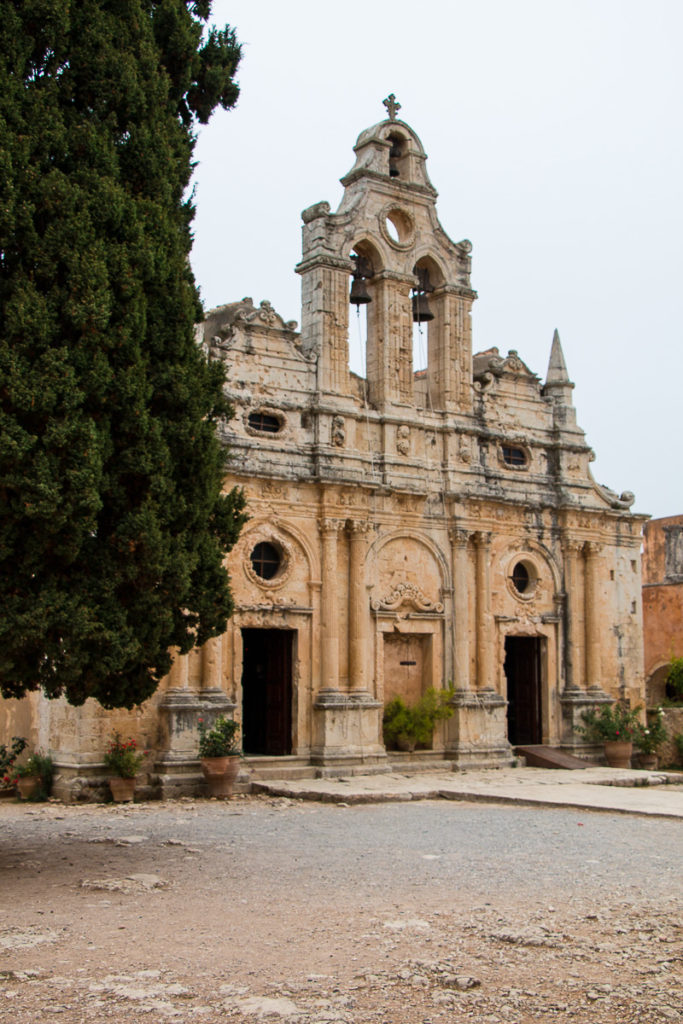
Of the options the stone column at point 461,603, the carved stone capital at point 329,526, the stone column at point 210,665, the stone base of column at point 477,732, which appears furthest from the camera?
the stone column at point 461,603

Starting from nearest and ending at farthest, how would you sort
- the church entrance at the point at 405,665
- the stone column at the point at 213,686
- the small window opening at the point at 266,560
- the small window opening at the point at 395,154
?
1. the stone column at the point at 213,686
2. the small window opening at the point at 266,560
3. the church entrance at the point at 405,665
4. the small window opening at the point at 395,154

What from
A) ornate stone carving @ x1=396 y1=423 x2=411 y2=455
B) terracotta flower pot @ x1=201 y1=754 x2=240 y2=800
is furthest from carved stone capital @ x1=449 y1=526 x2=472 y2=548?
terracotta flower pot @ x1=201 y1=754 x2=240 y2=800

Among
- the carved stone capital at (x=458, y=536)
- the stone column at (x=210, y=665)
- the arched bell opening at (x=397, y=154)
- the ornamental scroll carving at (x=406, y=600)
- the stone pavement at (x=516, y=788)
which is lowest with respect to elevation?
the stone pavement at (x=516, y=788)

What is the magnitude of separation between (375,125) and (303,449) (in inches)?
259

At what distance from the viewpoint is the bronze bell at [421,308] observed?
20.7m

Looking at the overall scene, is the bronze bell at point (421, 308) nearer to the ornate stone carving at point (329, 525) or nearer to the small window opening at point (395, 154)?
the small window opening at point (395, 154)

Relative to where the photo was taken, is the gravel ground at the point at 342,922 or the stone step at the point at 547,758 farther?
the stone step at the point at 547,758

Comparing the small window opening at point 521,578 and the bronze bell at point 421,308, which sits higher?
the bronze bell at point 421,308

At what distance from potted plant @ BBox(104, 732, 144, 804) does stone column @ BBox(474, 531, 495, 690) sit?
7024mm

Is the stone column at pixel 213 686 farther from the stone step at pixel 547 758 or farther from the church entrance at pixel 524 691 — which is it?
the church entrance at pixel 524 691

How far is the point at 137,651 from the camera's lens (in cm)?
942

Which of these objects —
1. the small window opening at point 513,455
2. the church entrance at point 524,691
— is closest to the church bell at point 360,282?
the small window opening at point 513,455

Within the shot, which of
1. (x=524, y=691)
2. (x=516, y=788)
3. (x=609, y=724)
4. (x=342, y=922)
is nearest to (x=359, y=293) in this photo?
(x=524, y=691)

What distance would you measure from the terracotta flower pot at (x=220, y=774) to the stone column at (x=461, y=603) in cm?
533
